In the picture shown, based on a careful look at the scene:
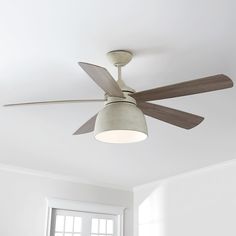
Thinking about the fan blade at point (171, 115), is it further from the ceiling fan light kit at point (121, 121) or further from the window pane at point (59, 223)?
the window pane at point (59, 223)

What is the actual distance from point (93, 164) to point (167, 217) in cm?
127

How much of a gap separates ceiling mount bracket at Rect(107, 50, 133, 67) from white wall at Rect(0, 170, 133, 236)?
3.06m

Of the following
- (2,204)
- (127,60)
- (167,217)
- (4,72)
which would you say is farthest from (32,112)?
(167,217)

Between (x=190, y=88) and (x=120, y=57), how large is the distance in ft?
1.58

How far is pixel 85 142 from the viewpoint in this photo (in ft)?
13.0

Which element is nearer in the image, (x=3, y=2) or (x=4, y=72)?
(x=3, y=2)

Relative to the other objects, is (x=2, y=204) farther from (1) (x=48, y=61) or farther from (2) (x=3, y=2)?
(2) (x=3, y=2)

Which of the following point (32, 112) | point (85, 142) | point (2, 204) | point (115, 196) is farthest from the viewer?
point (115, 196)

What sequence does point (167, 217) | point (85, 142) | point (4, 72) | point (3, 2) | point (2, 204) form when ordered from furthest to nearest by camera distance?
point (167, 217) < point (2, 204) < point (85, 142) < point (4, 72) < point (3, 2)

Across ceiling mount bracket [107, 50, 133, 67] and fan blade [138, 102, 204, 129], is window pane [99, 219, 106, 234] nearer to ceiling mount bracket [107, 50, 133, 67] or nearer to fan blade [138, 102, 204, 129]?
fan blade [138, 102, 204, 129]

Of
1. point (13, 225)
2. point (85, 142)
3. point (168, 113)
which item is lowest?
point (13, 225)

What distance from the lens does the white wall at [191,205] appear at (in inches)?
177

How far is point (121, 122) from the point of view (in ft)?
7.14

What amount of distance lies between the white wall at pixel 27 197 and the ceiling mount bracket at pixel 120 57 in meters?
3.06
